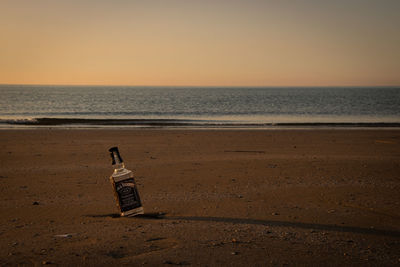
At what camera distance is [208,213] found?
5.12 meters

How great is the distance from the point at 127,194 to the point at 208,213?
127cm

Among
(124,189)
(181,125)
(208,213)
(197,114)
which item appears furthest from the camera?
(197,114)

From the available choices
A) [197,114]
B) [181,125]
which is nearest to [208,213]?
[181,125]

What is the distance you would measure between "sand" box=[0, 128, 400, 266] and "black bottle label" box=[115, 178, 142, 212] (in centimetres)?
22

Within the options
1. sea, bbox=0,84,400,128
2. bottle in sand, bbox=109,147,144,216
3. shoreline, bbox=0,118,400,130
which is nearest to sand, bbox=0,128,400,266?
bottle in sand, bbox=109,147,144,216

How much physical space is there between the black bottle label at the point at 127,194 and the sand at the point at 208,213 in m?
0.22

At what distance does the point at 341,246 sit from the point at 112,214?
299cm

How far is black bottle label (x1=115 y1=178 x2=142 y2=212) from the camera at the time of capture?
14.2ft

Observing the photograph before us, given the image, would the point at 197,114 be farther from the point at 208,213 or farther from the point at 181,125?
the point at 208,213

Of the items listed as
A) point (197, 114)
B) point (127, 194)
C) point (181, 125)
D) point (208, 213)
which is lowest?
point (197, 114)

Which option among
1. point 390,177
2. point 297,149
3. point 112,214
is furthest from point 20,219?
point 297,149

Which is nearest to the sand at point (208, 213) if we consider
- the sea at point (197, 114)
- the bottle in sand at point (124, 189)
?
the bottle in sand at point (124, 189)

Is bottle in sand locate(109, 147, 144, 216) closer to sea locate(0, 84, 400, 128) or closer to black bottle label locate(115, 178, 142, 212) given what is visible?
black bottle label locate(115, 178, 142, 212)

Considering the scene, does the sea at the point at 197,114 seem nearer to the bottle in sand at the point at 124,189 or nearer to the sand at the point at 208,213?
the sand at the point at 208,213
